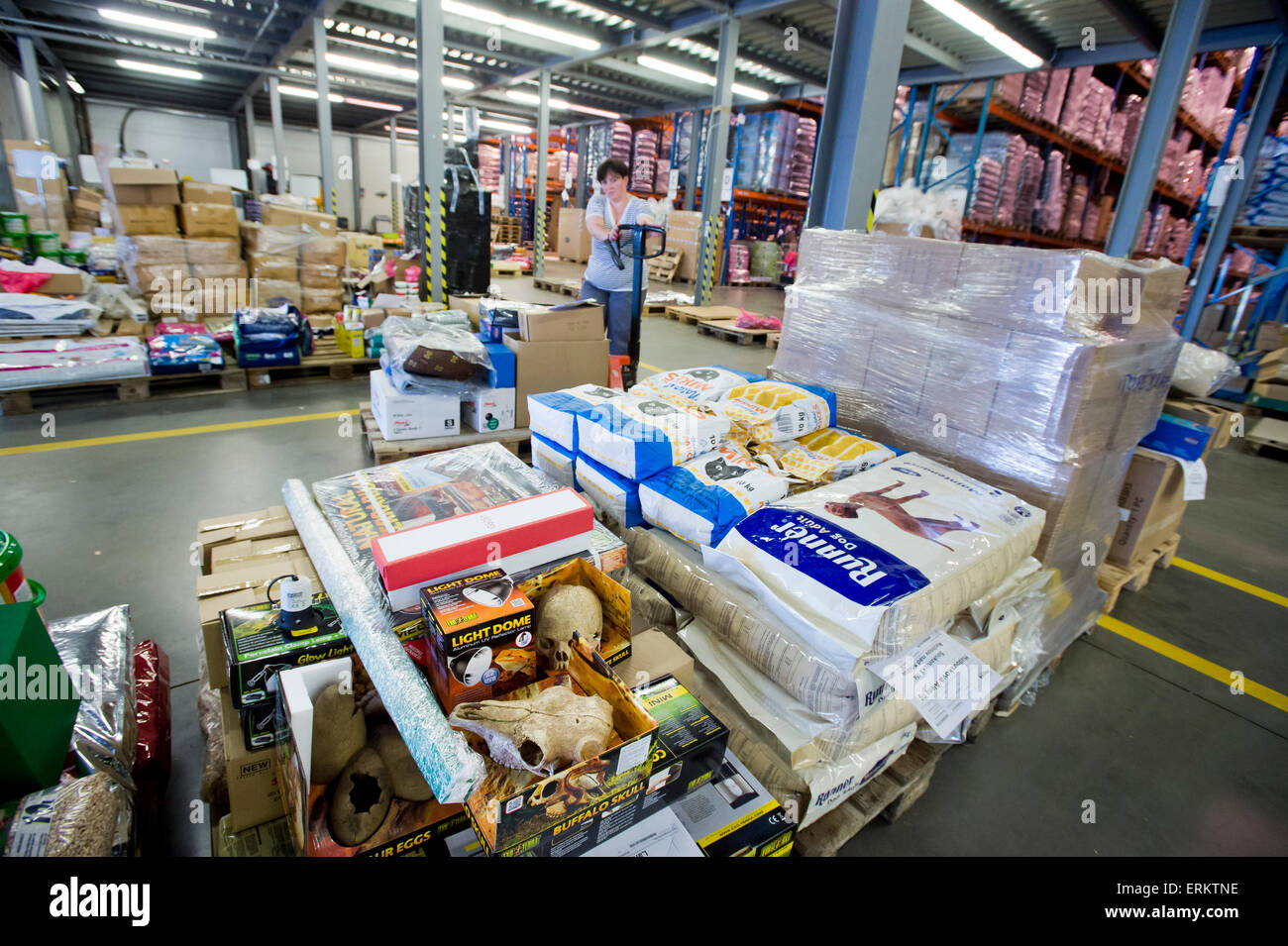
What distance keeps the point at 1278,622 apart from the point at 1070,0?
7024 mm

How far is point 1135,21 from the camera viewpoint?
22.7 ft

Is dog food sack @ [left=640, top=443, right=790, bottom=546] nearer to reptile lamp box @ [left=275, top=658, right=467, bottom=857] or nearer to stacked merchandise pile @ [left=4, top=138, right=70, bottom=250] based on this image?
reptile lamp box @ [left=275, top=658, right=467, bottom=857]

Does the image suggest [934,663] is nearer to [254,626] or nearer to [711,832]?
[711,832]

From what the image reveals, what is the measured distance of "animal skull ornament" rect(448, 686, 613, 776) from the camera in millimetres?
1091

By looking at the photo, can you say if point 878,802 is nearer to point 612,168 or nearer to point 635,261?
point 635,261

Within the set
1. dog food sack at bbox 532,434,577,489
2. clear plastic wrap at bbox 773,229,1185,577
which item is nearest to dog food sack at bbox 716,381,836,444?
clear plastic wrap at bbox 773,229,1185,577

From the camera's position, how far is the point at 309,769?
118 cm

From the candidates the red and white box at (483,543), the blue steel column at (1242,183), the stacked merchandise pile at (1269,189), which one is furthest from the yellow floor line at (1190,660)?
the stacked merchandise pile at (1269,189)

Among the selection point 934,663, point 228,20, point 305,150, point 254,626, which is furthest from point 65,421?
point 305,150

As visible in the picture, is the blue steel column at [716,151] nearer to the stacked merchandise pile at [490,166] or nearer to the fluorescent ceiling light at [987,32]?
the fluorescent ceiling light at [987,32]

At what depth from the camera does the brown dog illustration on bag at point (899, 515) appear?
5.94ft

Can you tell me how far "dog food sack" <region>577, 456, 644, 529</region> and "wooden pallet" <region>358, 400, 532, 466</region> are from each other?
1179 mm

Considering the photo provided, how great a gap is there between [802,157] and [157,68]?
14149mm

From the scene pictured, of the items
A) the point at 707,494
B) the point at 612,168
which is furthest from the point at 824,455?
the point at 612,168
